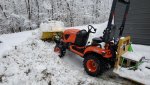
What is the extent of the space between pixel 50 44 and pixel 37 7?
35.4 ft

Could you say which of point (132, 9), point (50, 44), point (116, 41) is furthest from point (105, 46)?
point (132, 9)

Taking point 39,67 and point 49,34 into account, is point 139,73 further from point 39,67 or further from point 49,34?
point 49,34

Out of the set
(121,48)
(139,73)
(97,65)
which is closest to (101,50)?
(97,65)

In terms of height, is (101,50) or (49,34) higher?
(101,50)

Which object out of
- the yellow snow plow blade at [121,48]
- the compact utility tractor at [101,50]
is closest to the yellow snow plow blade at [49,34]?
the compact utility tractor at [101,50]

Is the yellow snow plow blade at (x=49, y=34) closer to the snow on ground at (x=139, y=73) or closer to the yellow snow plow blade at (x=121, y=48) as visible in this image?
the yellow snow plow blade at (x=121, y=48)

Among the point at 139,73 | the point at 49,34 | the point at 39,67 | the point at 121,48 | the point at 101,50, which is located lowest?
the point at 39,67

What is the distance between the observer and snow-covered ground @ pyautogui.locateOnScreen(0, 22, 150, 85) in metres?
4.91

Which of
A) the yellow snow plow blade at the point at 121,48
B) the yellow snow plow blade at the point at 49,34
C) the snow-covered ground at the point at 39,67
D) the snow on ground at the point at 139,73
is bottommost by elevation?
the snow-covered ground at the point at 39,67

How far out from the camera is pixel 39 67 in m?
5.51

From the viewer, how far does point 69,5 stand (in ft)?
62.2

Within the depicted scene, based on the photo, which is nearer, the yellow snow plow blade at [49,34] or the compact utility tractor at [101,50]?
the compact utility tractor at [101,50]

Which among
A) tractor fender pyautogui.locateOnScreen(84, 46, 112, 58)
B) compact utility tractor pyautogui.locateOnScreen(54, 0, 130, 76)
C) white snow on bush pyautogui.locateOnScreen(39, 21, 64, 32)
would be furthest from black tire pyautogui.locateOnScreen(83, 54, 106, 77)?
white snow on bush pyautogui.locateOnScreen(39, 21, 64, 32)

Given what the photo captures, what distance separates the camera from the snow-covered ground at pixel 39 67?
491cm
